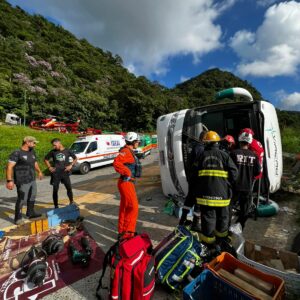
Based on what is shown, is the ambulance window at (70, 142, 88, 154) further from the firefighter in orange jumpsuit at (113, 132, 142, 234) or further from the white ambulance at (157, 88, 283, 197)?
the firefighter in orange jumpsuit at (113, 132, 142, 234)

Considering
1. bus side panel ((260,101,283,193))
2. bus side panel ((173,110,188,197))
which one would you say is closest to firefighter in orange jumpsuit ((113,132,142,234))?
bus side panel ((173,110,188,197))

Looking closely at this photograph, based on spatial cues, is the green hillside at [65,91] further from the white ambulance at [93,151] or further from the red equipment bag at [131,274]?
the red equipment bag at [131,274]

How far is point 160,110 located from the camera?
3931cm

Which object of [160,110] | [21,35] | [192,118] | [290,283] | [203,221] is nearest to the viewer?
[290,283]

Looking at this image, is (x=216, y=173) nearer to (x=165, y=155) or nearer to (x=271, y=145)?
(x=271, y=145)

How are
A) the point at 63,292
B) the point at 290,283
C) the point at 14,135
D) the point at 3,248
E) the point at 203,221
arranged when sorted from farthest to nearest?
the point at 14,135
the point at 3,248
the point at 203,221
the point at 63,292
the point at 290,283

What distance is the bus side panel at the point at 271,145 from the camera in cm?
501

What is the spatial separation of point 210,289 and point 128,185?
83.4 inches

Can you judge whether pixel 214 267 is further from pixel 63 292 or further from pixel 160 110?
pixel 160 110

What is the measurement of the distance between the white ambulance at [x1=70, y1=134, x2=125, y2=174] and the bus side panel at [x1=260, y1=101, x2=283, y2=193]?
31.8 feet

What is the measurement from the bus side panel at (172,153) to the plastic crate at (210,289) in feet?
10.4

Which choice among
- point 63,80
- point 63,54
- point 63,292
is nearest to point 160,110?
point 63,80

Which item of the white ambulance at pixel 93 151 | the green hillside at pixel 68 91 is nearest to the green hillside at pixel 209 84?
the green hillside at pixel 68 91

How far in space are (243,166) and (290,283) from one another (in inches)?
79.0
